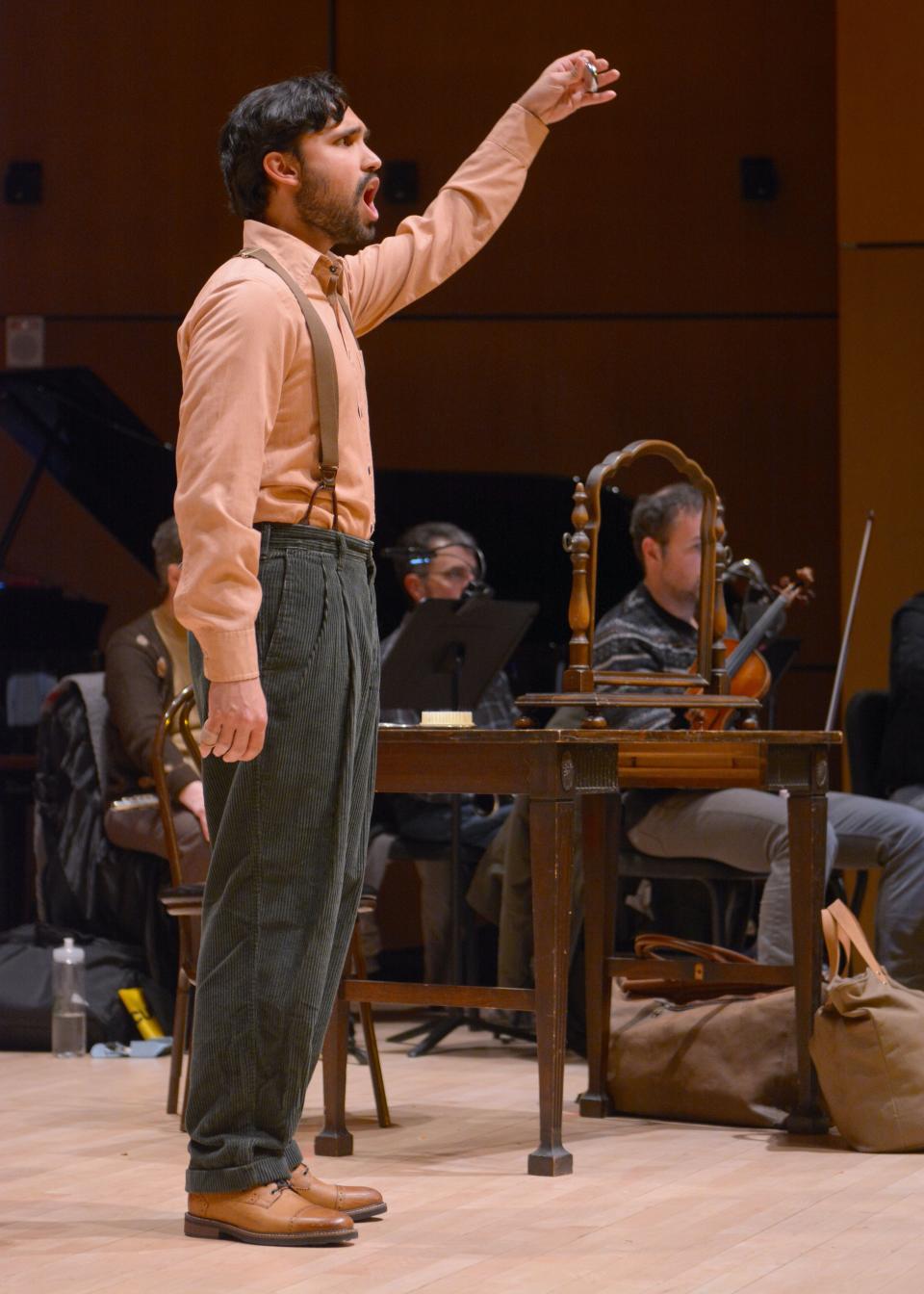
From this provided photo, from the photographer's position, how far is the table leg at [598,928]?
3.56 m

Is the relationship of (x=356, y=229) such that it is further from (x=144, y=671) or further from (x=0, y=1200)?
(x=144, y=671)

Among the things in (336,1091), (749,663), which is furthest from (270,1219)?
(749,663)

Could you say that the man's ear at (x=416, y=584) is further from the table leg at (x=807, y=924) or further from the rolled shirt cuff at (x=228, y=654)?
the rolled shirt cuff at (x=228, y=654)

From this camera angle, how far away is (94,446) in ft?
19.6

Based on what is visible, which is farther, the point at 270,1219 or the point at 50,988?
the point at 50,988

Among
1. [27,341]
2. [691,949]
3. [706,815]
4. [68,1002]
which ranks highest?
[27,341]

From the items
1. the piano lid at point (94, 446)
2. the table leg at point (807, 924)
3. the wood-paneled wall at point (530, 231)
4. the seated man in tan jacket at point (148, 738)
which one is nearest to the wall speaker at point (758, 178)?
the wood-paneled wall at point (530, 231)

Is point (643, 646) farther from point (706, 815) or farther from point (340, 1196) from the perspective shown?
point (340, 1196)

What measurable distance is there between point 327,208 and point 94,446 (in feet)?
11.6

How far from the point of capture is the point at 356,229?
8.48 ft

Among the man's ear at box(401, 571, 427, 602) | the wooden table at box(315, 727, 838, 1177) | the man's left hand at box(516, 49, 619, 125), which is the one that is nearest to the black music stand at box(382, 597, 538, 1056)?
the man's ear at box(401, 571, 427, 602)

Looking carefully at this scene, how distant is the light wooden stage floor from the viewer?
2260mm

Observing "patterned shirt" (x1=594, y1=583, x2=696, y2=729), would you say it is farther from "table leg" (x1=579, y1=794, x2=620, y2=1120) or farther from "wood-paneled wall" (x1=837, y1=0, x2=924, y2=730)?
"wood-paneled wall" (x1=837, y1=0, x2=924, y2=730)

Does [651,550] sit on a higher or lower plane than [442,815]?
higher
